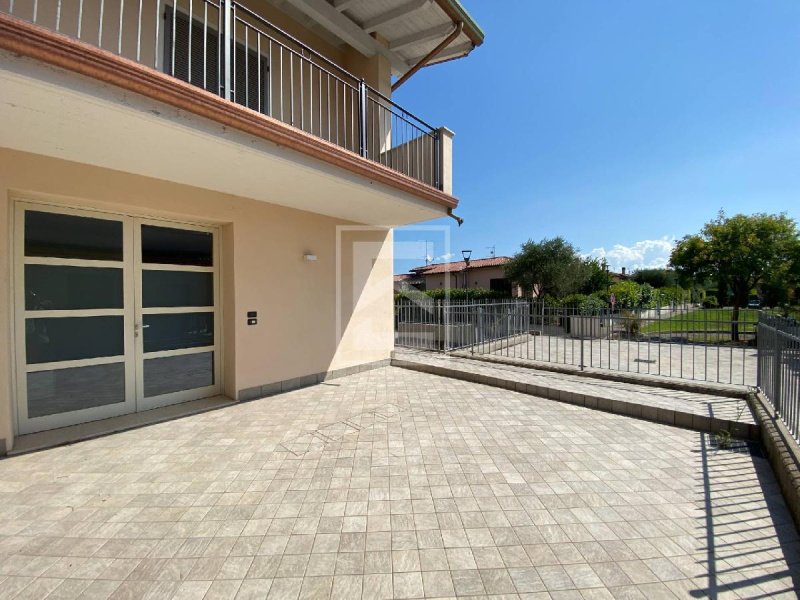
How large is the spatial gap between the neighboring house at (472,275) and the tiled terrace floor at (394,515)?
23.9m

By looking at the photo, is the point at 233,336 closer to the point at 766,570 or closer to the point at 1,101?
the point at 1,101

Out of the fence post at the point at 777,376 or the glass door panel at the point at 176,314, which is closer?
the fence post at the point at 777,376

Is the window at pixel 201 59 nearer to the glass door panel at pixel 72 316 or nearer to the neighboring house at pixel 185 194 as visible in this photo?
the neighboring house at pixel 185 194

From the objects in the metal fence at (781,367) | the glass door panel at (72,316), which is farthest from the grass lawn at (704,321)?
the glass door panel at (72,316)

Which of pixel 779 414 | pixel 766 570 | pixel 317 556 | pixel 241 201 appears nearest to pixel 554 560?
pixel 766 570

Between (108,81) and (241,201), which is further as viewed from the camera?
(241,201)

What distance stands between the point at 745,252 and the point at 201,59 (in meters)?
17.8

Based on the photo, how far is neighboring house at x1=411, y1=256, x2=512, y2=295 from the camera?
95.7ft

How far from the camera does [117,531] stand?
263 cm

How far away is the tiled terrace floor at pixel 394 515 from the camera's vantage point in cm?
218

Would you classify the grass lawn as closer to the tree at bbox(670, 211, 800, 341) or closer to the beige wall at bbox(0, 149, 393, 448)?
the tree at bbox(670, 211, 800, 341)

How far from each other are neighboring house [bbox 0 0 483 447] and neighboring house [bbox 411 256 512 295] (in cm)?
2114

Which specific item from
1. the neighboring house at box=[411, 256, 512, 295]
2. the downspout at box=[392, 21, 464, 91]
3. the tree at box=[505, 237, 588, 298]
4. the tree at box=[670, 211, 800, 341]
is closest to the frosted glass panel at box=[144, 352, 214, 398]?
the downspout at box=[392, 21, 464, 91]

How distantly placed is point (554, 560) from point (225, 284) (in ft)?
18.1
